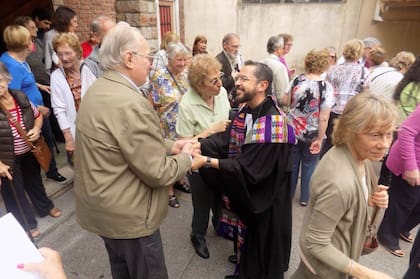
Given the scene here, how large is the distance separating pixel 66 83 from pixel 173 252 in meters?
2.05

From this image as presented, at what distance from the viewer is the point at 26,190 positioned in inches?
121

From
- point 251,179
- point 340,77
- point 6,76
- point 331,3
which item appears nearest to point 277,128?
point 251,179

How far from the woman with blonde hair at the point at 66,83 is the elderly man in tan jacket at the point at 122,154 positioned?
166 cm

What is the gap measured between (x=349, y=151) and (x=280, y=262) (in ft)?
3.92

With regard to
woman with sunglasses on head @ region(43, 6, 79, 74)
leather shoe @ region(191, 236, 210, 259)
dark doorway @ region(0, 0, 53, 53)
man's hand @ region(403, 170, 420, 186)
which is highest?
dark doorway @ region(0, 0, 53, 53)

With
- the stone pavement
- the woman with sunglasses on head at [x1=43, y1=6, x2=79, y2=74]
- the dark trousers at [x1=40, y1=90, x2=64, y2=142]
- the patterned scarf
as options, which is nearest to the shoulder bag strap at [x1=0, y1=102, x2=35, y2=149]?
the stone pavement

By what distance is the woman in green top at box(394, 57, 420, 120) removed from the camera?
102 inches

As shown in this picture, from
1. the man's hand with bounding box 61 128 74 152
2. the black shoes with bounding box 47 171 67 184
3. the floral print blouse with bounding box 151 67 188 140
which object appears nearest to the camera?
the man's hand with bounding box 61 128 74 152

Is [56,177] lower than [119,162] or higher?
lower

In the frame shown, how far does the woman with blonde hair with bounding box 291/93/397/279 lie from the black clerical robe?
0.51 metres

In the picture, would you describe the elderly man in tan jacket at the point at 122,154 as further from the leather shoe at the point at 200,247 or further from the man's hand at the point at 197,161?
the leather shoe at the point at 200,247

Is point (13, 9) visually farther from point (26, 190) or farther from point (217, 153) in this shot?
point (217, 153)

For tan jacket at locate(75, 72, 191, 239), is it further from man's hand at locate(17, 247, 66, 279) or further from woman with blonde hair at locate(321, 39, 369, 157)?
woman with blonde hair at locate(321, 39, 369, 157)

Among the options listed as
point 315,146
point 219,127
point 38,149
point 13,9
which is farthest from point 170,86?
point 13,9
